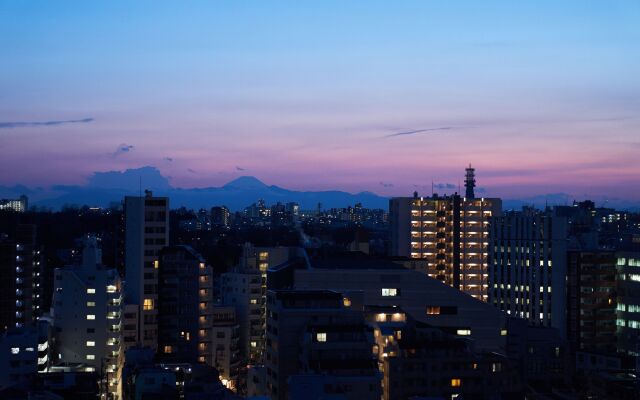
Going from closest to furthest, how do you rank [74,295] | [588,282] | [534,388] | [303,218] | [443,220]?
[534,388] < [74,295] < [588,282] < [443,220] < [303,218]

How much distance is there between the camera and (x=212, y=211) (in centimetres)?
12112

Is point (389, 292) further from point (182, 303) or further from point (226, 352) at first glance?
point (182, 303)

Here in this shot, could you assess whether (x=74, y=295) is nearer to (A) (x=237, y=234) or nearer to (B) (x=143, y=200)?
(B) (x=143, y=200)

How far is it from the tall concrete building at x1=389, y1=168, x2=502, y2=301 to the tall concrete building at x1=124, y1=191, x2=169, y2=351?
18.0 meters

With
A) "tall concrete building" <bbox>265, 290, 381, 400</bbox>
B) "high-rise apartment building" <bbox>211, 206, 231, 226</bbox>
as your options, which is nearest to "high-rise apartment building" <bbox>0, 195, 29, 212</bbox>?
"high-rise apartment building" <bbox>211, 206, 231, 226</bbox>

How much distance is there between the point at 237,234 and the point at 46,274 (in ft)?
134

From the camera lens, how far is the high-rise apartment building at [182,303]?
110ft

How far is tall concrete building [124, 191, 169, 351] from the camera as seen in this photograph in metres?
34.9

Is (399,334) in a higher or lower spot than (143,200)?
lower

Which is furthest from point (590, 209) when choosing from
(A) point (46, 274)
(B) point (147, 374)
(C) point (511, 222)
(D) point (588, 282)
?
(B) point (147, 374)

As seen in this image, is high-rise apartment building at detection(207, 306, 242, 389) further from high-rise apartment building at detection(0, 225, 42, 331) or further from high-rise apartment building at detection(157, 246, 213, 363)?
high-rise apartment building at detection(0, 225, 42, 331)

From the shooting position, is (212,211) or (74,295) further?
(212,211)

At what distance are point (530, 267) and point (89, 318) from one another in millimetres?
24732

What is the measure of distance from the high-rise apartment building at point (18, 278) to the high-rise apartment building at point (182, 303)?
7692 millimetres
